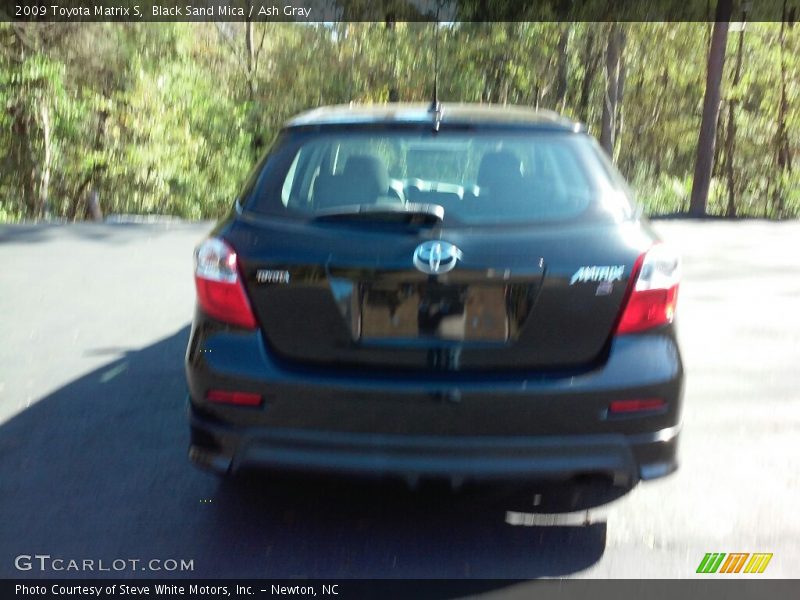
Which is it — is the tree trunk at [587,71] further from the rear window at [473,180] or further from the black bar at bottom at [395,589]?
the black bar at bottom at [395,589]

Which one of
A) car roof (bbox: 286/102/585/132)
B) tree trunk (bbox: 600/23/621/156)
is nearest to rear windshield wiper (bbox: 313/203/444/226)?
car roof (bbox: 286/102/585/132)

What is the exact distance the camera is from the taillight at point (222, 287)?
10.4 ft

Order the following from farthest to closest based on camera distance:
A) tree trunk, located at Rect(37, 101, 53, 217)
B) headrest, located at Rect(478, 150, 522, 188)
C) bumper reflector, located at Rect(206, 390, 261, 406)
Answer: tree trunk, located at Rect(37, 101, 53, 217) → headrest, located at Rect(478, 150, 522, 188) → bumper reflector, located at Rect(206, 390, 261, 406)

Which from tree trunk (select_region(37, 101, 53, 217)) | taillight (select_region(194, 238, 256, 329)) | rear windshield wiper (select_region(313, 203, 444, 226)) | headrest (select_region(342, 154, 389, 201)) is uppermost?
headrest (select_region(342, 154, 389, 201))

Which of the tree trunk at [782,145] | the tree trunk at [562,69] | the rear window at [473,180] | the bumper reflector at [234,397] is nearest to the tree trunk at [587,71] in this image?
the tree trunk at [562,69]

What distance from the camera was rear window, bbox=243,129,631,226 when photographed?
3264 millimetres

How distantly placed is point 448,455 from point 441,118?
1359mm

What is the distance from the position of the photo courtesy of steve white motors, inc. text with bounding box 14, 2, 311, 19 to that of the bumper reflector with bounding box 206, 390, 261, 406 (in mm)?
22736

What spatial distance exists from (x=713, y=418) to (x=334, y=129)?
9.45 feet

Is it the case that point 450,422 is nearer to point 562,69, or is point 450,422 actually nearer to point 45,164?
point 45,164

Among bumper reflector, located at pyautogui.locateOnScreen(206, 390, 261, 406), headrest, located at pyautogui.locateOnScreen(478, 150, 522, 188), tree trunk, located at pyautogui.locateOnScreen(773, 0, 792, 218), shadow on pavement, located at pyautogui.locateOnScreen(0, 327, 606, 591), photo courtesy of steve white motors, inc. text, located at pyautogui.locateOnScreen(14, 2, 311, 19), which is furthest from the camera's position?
tree trunk, located at pyautogui.locateOnScreen(773, 0, 792, 218)

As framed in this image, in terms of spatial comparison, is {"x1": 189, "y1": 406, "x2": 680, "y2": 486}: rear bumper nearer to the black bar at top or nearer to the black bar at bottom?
the black bar at bottom

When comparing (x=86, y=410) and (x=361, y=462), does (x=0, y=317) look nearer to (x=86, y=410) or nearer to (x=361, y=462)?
(x=86, y=410)

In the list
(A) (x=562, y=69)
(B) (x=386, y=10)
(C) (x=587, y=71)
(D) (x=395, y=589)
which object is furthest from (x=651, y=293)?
(C) (x=587, y=71)
